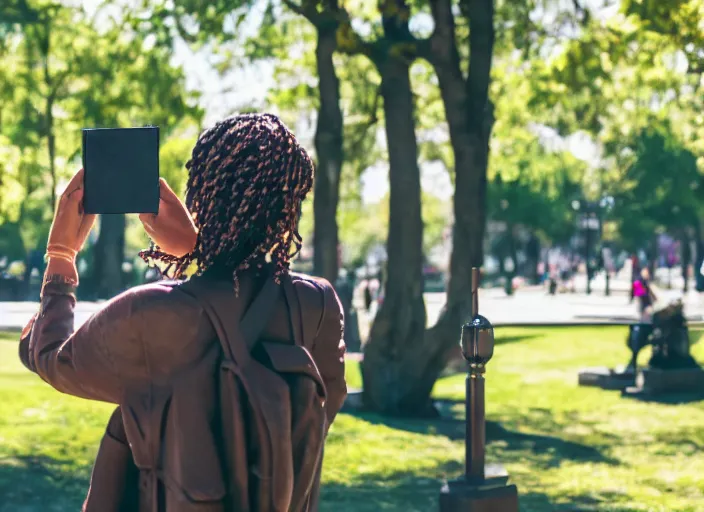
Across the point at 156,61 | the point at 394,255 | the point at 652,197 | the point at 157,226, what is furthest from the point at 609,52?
the point at 652,197

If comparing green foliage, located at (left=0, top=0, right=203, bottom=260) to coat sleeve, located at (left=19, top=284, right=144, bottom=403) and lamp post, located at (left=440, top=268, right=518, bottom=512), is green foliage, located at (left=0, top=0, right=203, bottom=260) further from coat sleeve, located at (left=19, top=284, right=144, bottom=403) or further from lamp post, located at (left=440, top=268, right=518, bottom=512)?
coat sleeve, located at (left=19, top=284, right=144, bottom=403)

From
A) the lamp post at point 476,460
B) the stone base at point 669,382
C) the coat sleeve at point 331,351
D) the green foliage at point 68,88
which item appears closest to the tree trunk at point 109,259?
the green foliage at point 68,88

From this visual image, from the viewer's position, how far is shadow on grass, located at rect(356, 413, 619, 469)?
1187cm

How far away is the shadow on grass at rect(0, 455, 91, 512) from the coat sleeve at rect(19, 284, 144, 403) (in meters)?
6.45

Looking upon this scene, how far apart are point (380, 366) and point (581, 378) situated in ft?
14.9

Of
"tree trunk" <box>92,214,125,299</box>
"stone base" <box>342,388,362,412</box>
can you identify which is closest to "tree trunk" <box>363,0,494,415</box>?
"stone base" <box>342,388,362,412</box>

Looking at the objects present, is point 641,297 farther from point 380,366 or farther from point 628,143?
point 628,143

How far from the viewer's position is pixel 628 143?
65.4 metres

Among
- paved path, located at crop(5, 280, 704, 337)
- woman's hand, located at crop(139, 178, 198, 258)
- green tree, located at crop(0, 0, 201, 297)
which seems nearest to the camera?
woman's hand, located at crop(139, 178, 198, 258)

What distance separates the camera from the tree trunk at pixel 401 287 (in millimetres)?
14469

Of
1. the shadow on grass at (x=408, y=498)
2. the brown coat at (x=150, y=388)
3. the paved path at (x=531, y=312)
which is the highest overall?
the brown coat at (x=150, y=388)

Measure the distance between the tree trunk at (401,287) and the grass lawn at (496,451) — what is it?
43 cm

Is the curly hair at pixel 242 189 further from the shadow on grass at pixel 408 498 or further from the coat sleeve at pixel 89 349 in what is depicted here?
the shadow on grass at pixel 408 498

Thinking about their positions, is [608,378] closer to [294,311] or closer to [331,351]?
[331,351]
